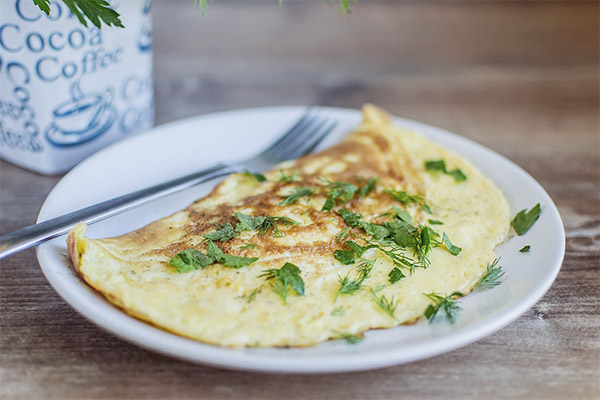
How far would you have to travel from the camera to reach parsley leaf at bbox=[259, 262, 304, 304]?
170 centimetres

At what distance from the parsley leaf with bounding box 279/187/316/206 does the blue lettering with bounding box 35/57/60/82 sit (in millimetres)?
1027

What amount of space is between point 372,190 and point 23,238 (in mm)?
1190

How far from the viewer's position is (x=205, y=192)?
239 cm

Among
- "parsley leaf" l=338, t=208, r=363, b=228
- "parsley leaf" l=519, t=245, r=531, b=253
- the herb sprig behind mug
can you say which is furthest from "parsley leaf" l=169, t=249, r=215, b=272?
"parsley leaf" l=519, t=245, r=531, b=253

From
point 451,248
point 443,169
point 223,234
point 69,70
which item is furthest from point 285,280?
point 69,70

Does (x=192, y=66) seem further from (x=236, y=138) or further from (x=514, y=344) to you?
(x=514, y=344)

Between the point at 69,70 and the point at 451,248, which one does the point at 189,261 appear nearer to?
the point at 451,248

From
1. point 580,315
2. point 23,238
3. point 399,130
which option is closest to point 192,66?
point 399,130

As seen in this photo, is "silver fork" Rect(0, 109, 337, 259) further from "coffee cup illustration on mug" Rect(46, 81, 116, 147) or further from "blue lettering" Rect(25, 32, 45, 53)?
"blue lettering" Rect(25, 32, 45, 53)

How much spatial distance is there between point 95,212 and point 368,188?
0.96 m

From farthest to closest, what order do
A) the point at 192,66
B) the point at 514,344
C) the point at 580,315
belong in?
1. the point at 192,66
2. the point at 580,315
3. the point at 514,344

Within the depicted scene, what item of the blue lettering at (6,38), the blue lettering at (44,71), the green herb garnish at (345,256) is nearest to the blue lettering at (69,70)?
the blue lettering at (44,71)

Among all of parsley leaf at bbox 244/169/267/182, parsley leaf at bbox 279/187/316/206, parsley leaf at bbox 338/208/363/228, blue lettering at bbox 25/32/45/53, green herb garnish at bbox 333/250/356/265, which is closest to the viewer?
green herb garnish at bbox 333/250/356/265

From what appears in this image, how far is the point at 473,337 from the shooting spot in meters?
1.49
